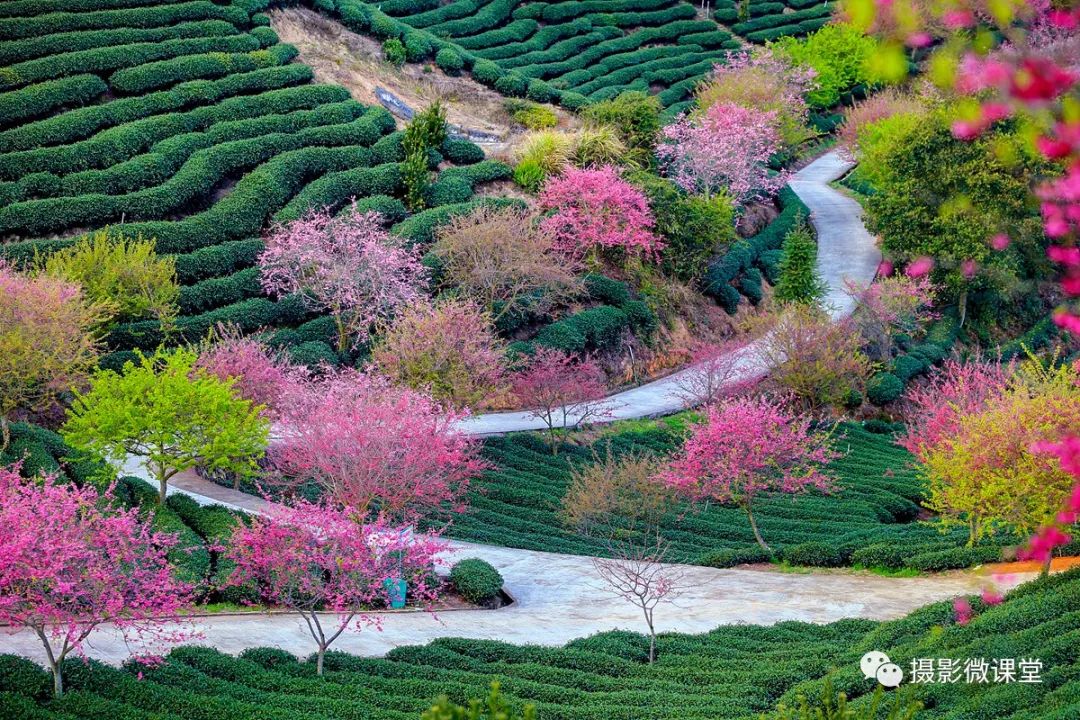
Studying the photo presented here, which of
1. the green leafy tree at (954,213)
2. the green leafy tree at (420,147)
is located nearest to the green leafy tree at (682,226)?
the green leafy tree at (420,147)

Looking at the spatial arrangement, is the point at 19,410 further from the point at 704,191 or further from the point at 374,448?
the point at 704,191

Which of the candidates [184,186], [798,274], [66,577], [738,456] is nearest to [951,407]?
[738,456]

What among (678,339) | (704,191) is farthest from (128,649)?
(704,191)

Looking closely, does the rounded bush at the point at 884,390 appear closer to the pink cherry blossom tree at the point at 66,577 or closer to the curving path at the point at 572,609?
the curving path at the point at 572,609

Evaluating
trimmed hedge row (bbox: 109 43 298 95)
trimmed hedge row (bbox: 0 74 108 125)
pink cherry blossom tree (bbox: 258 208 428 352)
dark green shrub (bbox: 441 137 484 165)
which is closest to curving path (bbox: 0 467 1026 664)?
pink cherry blossom tree (bbox: 258 208 428 352)

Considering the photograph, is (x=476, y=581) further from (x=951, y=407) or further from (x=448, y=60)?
(x=448, y=60)

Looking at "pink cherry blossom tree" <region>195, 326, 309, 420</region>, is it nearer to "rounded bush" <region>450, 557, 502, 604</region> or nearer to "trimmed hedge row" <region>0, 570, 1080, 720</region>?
"rounded bush" <region>450, 557, 502, 604</region>
